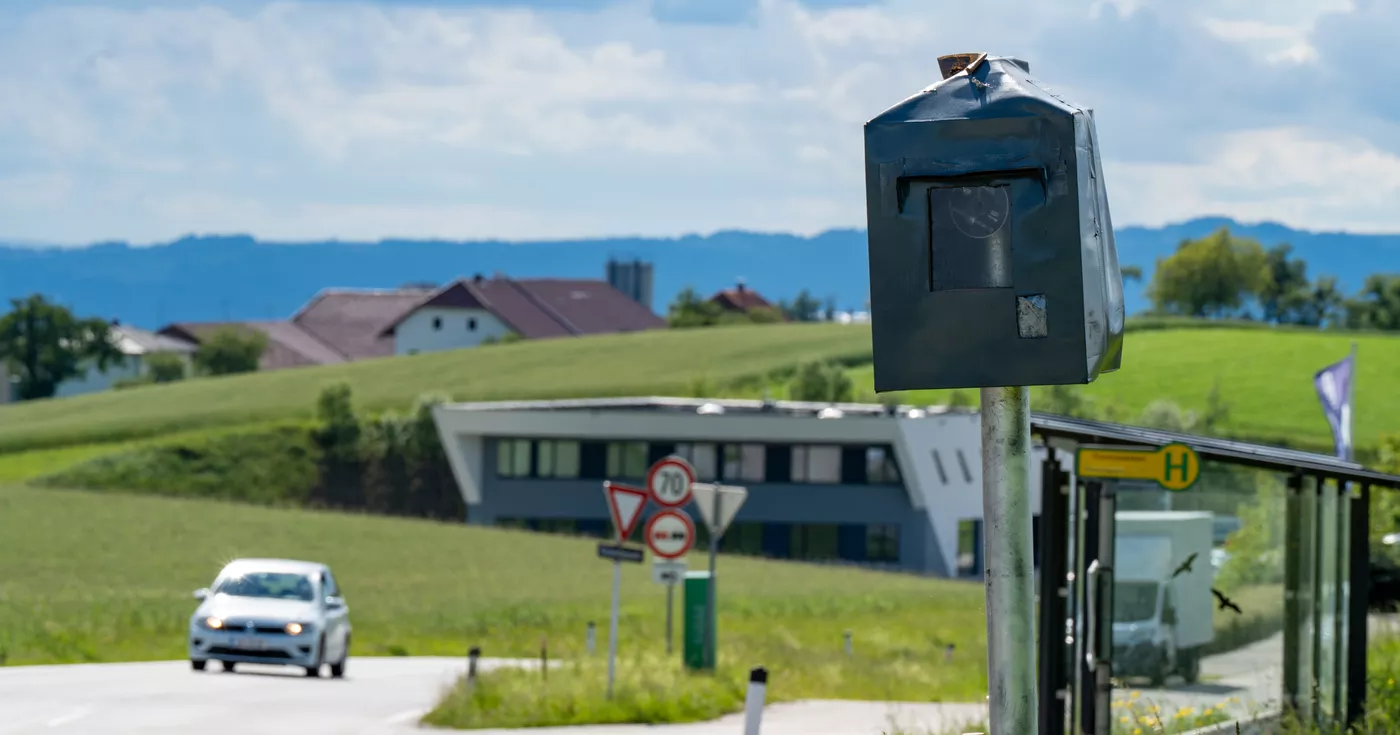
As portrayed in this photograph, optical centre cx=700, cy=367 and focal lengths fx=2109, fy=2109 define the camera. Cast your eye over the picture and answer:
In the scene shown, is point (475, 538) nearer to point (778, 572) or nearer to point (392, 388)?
point (778, 572)

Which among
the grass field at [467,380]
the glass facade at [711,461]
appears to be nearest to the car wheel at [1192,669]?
the glass facade at [711,461]

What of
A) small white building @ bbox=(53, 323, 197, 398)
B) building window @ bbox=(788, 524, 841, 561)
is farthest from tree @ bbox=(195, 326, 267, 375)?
building window @ bbox=(788, 524, 841, 561)

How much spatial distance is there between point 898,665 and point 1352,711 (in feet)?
50.1

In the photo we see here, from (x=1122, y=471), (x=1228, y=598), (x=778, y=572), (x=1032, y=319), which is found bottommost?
(x=778, y=572)

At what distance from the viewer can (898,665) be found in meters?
31.5

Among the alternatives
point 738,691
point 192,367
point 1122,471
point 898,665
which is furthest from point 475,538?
point 192,367

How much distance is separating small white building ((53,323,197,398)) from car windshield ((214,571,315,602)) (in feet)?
474

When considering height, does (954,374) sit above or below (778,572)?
above

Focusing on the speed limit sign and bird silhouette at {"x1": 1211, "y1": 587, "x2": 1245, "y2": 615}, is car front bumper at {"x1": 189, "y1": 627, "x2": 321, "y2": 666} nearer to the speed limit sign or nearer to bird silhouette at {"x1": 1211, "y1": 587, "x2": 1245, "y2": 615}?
the speed limit sign

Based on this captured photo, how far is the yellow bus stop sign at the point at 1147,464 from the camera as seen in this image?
1123 centimetres

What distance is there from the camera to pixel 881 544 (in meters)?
78.1

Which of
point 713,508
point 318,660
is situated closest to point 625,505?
point 713,508

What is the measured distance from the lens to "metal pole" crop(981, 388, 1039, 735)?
802 cm

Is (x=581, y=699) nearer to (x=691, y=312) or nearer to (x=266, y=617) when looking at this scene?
(x=266, y=617)
